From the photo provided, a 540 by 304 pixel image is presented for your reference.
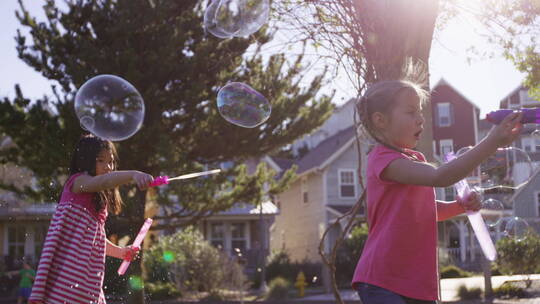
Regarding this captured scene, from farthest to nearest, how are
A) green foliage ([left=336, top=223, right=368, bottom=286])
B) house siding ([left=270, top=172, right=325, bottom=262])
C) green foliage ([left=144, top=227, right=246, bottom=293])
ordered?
house siding ([left=270, top=172, right=325, bottom=262]), green foliage ([left=336, top=223, right=368, bottom=286]), green foliage ([left=144, top=227, right=246, bottom=293])

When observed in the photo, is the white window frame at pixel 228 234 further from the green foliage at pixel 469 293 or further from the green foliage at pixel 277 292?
the green foliage at pixel 469 293

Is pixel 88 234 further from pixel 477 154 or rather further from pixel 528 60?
pixel 528 60

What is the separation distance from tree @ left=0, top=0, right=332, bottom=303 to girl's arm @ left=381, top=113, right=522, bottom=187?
34.5 feet

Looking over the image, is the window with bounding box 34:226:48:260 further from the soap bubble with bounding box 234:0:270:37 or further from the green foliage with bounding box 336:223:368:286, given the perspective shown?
the soap bubble with bounding box 234:0:270:37

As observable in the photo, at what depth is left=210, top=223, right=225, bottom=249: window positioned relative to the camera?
96.0 ft

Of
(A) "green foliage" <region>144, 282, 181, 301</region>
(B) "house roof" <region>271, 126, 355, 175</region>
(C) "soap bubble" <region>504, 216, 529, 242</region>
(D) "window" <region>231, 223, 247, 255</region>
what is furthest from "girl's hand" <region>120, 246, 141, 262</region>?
(D) "window" <region>231, 223, 247, 255</region>

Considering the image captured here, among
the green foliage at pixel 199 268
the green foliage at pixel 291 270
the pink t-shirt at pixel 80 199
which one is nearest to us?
the pink t-shirt at pixel 80 199

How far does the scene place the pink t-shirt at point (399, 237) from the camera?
2.67m

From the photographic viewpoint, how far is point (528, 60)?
9734 millimetres

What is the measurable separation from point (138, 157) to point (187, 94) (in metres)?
1.63

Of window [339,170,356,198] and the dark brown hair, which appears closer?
the dark brown hair

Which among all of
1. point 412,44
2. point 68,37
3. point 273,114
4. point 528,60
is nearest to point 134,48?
point 68,37

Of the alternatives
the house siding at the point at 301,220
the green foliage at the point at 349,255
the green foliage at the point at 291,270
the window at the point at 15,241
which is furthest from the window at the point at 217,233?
the green foliage at the point at 349,255

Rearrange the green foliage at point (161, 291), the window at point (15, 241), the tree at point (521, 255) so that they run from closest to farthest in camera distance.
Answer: the tree at point (521, 255) < the green foliage at point (161, 291) < the window at point (15, 241)
